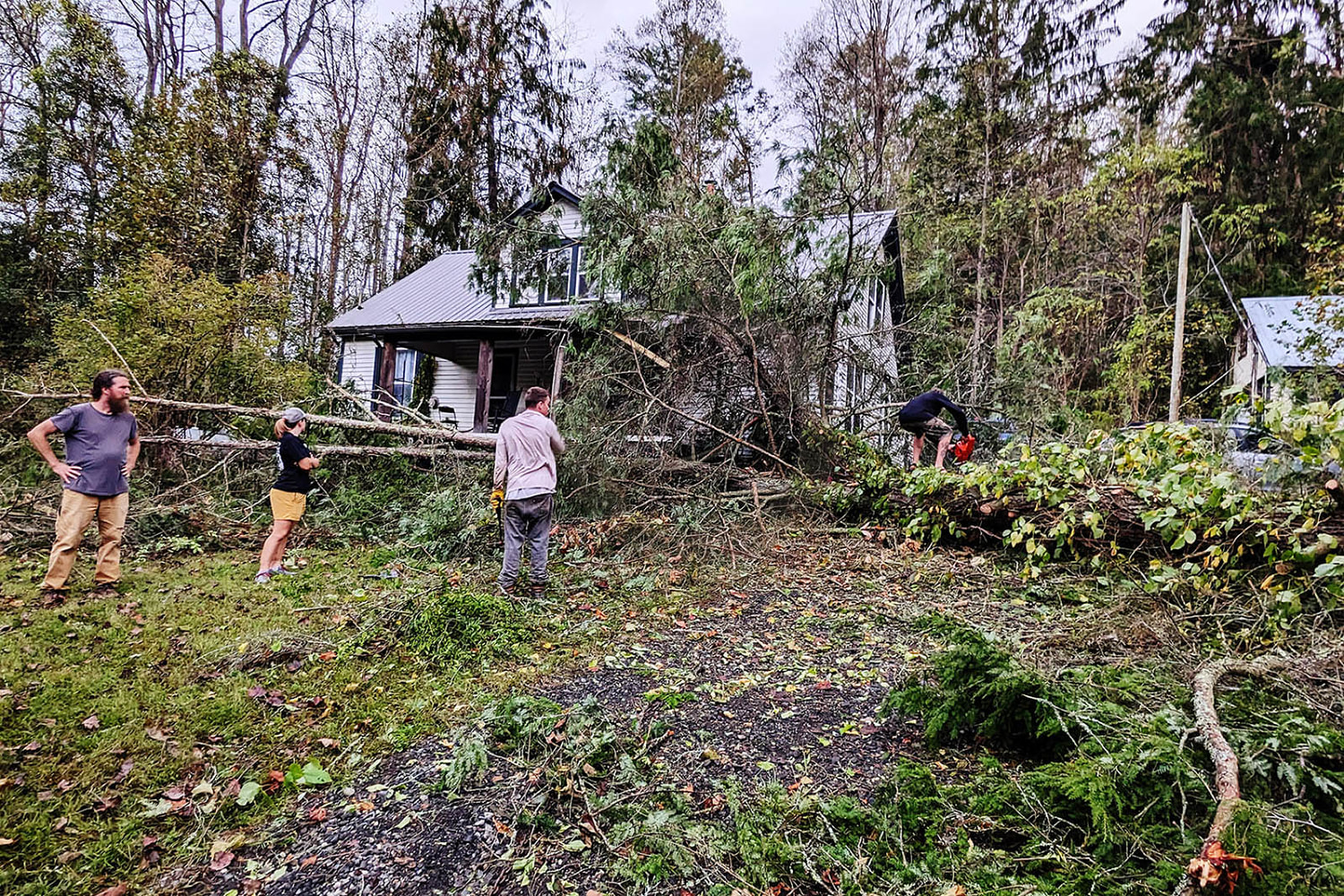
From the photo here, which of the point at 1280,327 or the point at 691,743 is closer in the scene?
the point at 691,743

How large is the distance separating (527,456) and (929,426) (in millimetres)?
5513

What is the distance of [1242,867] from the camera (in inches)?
65.7

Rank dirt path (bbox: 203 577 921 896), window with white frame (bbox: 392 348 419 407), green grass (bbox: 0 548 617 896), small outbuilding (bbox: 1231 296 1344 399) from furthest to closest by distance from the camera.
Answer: window with white frame (bbox: 392 348 419 407), small outbuilding (bbox: 1231 296 1344 399), green grass (bbox: 0 548 617 896), dirt path (bbox: 203 577 921 896)

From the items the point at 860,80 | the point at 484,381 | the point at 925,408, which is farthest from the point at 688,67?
the point at 925,408

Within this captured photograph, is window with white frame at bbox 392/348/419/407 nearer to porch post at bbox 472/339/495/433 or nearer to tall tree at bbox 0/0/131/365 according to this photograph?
porch post at bbox 472/339/495/433

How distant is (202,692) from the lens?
3662 mm

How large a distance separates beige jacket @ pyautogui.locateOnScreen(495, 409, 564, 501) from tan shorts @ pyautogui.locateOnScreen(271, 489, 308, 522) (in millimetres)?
1840

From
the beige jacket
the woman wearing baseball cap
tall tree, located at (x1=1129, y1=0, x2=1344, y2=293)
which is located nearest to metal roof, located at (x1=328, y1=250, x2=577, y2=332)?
the woman wearing baseball cap

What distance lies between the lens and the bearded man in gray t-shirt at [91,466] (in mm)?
4922

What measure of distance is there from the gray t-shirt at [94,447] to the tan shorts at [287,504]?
43.0 inches

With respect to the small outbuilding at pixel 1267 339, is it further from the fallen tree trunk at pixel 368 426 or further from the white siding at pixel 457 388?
the white siding at pixel 457 388

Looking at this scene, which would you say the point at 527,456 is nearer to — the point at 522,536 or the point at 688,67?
the point at 522,536

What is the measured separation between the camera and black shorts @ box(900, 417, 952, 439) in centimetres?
833

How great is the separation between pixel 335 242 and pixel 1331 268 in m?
27.2
